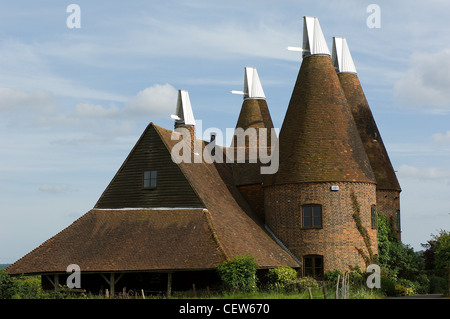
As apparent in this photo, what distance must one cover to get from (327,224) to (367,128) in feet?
30.9

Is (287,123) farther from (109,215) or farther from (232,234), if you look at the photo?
(109,215)

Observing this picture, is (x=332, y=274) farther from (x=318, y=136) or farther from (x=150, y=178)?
(x=150, y=178)

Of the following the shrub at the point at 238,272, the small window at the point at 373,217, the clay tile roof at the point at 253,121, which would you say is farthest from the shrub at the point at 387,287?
the clay tile roof at the point at 253,121

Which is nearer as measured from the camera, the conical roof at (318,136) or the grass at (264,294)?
the grass at (264,294)

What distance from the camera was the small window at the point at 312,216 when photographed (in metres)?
30.4

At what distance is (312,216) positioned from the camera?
3044cm

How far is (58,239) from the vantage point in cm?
2948

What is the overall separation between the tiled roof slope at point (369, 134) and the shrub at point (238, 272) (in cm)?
1396

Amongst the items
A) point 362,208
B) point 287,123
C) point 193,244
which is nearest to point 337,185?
point 362,208

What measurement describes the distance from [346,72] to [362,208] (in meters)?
10.4

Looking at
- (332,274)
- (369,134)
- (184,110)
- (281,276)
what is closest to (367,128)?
(369,134)

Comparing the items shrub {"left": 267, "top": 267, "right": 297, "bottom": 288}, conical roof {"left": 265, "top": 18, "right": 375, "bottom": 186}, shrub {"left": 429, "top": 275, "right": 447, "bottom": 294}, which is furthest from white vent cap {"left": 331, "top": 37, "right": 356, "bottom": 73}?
shrub {"left": 267, "top": 267, "right": 297, "bottom": 288}

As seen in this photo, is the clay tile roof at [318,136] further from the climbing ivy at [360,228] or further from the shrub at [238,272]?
the shrub at [238,272]

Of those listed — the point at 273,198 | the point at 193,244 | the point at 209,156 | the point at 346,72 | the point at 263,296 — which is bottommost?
the point at 263,296
